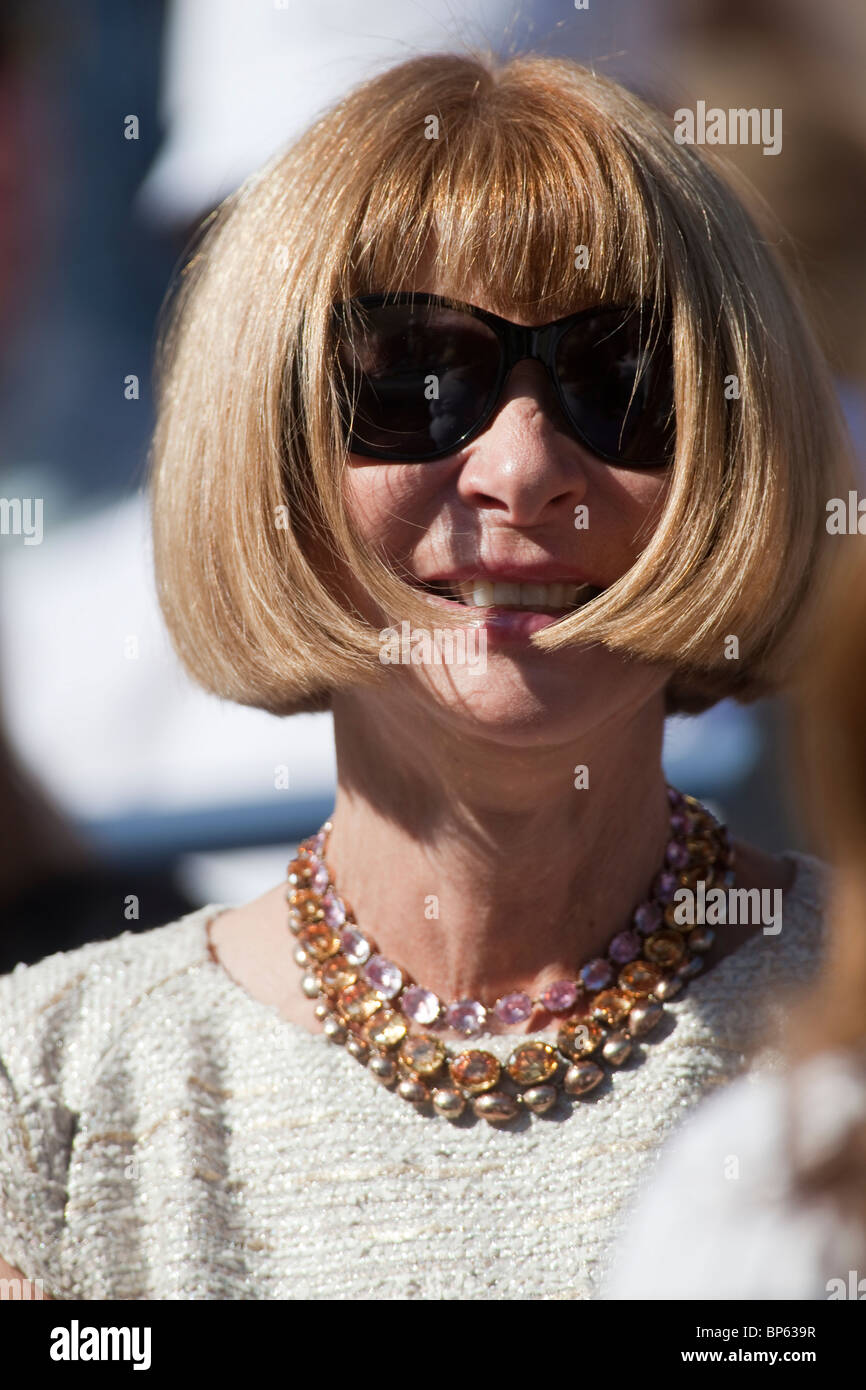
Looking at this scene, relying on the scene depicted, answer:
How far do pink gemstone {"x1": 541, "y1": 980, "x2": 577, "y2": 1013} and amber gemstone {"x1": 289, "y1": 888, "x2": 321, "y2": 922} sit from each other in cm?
29

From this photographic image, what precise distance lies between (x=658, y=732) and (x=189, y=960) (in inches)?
24.3

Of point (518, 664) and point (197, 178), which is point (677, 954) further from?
point (197, 178)

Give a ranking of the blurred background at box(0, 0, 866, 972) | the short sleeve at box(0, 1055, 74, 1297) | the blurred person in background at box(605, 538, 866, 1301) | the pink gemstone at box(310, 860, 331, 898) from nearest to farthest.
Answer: the blurred person in background at box(605, 538, 866, 1301) < the short sleeve at box(0, 1055, 74, 1297) < the pink gemstone at box(310, 860, 331, 898) < the blurred background at box(0, 0, 866, 972)

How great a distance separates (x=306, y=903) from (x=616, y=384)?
2.27 ft

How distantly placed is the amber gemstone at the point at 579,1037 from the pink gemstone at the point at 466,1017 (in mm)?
88

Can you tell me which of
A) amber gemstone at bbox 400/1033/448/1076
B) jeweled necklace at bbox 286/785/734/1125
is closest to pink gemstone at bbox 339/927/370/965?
jeweled necklace at bbox 286/785/734/1125

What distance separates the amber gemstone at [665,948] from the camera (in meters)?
1.46

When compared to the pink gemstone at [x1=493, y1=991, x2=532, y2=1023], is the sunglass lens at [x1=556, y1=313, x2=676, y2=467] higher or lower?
higher

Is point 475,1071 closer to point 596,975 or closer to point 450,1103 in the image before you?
point 450,1103

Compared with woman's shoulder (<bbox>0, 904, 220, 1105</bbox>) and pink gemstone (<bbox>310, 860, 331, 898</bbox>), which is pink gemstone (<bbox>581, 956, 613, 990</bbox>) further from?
woman's shoulder (<bbox>0, 904, 220, 1105</bbox>)

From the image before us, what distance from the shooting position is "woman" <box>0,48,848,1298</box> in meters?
1.30

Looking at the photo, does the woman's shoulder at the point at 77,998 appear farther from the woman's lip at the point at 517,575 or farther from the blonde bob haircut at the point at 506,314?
the woman's lip at the point at 517,575

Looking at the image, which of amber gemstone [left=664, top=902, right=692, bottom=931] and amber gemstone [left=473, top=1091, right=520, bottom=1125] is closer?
amber gemstone [left=473, top=1091, right=520, bottom=1125]

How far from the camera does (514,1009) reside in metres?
1.45
